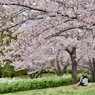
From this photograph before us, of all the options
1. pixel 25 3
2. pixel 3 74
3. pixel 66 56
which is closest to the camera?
pixel 25 3

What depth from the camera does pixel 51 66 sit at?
18094mm

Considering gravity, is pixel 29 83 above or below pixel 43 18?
below

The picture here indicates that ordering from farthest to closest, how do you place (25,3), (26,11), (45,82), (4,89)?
(45,82)
(4,89)
(26,11)
(25,3)

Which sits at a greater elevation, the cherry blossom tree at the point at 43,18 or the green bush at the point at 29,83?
the cherry blossom tree at the point at 43,18

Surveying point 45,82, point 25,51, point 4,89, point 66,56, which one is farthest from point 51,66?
point 25,51

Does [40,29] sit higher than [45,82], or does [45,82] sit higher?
[40,29]

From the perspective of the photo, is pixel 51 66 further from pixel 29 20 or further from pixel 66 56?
pixel 29 20

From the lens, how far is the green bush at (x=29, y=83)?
14195 millimetres

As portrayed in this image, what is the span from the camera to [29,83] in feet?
48.5

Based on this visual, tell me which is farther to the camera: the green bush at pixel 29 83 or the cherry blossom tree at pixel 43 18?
the green bush at pixel 29 83

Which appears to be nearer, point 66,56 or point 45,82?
point 45,82

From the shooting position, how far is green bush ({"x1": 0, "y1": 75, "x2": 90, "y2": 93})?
14195 millimetres

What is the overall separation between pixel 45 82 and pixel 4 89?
262 cm

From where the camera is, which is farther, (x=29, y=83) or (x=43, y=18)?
(x=29, y=83)
